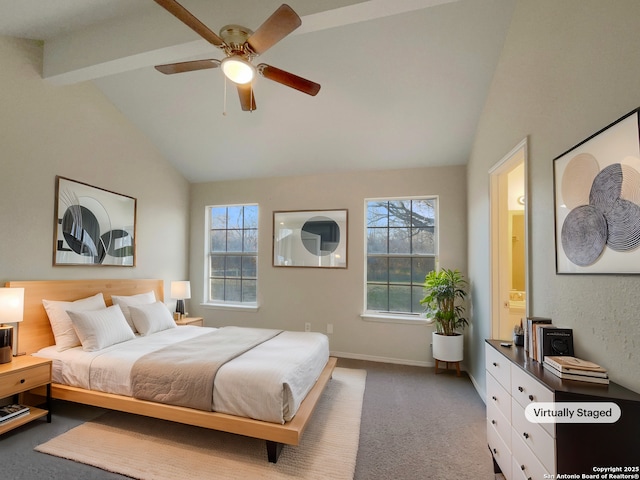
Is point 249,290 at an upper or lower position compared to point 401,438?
upper

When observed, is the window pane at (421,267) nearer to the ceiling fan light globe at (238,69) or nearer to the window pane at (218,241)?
the window pane at (218,241)

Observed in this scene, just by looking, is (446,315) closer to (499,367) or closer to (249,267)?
(499,367)

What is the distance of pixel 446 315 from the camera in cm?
349

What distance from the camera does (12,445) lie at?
6.97 ft

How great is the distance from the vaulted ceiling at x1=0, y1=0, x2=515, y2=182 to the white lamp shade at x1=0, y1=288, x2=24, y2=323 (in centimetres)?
198

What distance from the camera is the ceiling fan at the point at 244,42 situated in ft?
5.11

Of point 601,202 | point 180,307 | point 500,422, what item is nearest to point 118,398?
point 180,307

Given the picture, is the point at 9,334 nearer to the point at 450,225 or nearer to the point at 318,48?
the point at 318,48

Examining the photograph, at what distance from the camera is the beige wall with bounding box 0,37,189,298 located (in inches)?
104

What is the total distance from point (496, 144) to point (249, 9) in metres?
2.34

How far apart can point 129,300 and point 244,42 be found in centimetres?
307

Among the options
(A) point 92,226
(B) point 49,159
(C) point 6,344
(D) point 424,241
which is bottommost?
(C) point 6,344

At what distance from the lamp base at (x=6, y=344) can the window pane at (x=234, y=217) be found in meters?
2.86

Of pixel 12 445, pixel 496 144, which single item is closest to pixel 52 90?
pixel 12 445
